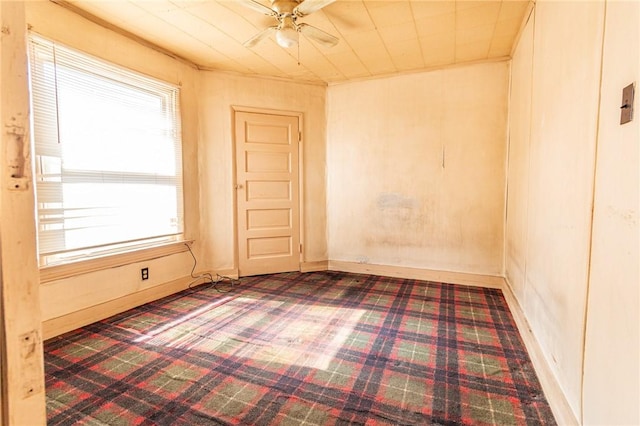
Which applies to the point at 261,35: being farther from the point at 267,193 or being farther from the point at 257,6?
the point at 267,193

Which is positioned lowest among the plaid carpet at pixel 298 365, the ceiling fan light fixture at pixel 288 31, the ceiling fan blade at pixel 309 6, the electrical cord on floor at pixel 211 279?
the plaid carpet at pixel 298 365

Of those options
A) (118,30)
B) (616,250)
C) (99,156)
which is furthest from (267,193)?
(616,250)

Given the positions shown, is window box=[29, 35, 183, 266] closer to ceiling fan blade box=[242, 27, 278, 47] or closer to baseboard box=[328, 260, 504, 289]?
ceiling fan blade box=[242, 27, 278, 47]

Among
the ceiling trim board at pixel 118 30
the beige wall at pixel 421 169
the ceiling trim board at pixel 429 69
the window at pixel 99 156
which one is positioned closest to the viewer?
the window at pixel 99 156

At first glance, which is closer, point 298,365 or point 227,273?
point 298,365

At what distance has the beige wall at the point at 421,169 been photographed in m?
3.57

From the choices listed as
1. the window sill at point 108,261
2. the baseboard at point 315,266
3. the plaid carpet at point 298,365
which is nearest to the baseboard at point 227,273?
the window sill at point 108,261

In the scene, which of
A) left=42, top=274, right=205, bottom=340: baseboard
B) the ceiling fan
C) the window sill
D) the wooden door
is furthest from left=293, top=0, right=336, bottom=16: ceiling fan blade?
left=42, top=274, right=205, bottom=340: baseboard

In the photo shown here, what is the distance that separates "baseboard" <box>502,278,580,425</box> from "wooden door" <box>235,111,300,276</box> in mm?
2666

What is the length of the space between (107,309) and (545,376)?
130 inches

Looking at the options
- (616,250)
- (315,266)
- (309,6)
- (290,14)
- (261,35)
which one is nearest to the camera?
(616,250)

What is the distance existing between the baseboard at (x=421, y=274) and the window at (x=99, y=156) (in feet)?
7.15

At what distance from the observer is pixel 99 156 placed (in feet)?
8.89

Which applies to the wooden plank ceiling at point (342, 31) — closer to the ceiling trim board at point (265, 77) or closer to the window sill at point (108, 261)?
the ceiling trim board at point (265, 77)
